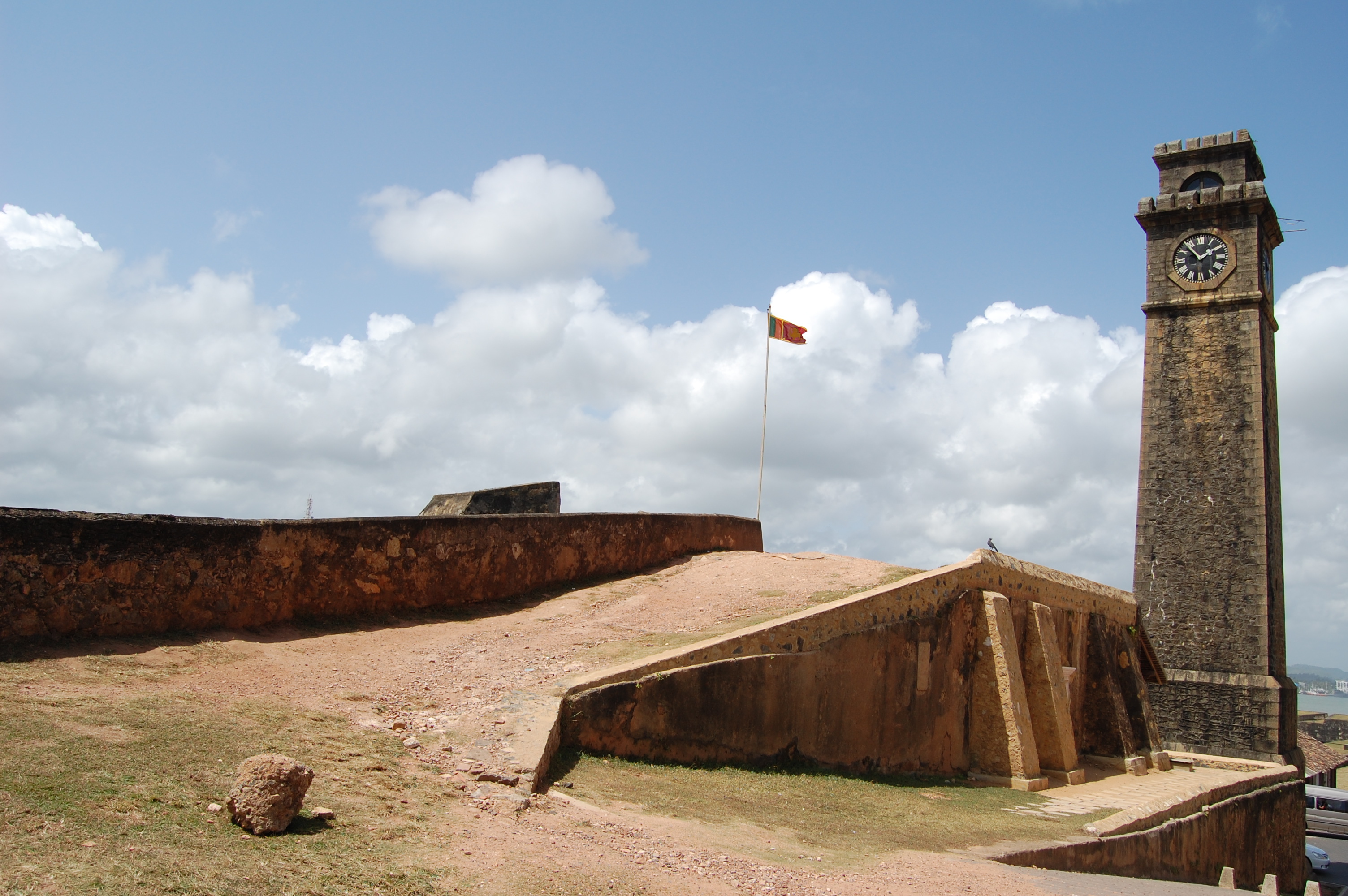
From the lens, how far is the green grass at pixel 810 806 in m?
6.33

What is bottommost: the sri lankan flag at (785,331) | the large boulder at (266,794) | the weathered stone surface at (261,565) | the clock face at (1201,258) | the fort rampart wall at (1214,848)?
the fort rampart wall at (1214,848)

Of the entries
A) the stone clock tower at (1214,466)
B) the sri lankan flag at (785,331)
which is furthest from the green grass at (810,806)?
the stone clock tower at (1214,466)

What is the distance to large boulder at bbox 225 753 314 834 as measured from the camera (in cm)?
423

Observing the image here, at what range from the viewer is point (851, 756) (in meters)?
9.70

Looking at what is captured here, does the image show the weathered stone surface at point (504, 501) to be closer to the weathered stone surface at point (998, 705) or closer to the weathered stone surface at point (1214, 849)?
the weathered stone surface at point (998, 705)

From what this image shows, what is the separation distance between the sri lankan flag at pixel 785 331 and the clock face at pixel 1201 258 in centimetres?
1323

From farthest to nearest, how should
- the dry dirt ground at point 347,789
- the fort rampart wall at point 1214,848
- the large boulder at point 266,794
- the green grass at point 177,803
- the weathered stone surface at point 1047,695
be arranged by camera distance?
the weathered stone surface at point 1047,695, the fort rampart wall at point 1214,848, the large boulder at point 266,794, the dry dirt ground at point 347,789, the green grass at point 177,803

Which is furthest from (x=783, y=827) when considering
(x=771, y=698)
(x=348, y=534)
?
(x=348, y=534)

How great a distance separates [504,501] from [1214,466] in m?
19.9

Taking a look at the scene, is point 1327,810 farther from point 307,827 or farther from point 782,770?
point 307,827

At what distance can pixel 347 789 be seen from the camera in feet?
16.7

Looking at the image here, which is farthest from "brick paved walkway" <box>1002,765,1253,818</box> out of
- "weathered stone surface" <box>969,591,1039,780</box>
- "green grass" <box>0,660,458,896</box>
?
"green grass" <box>0,660,458,896</box>

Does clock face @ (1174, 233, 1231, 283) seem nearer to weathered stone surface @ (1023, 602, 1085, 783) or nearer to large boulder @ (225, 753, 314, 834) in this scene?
weathered stone surface @ (1023, 602, 1085, 783)

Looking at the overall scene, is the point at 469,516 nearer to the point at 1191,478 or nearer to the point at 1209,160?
the point at 1191,478
